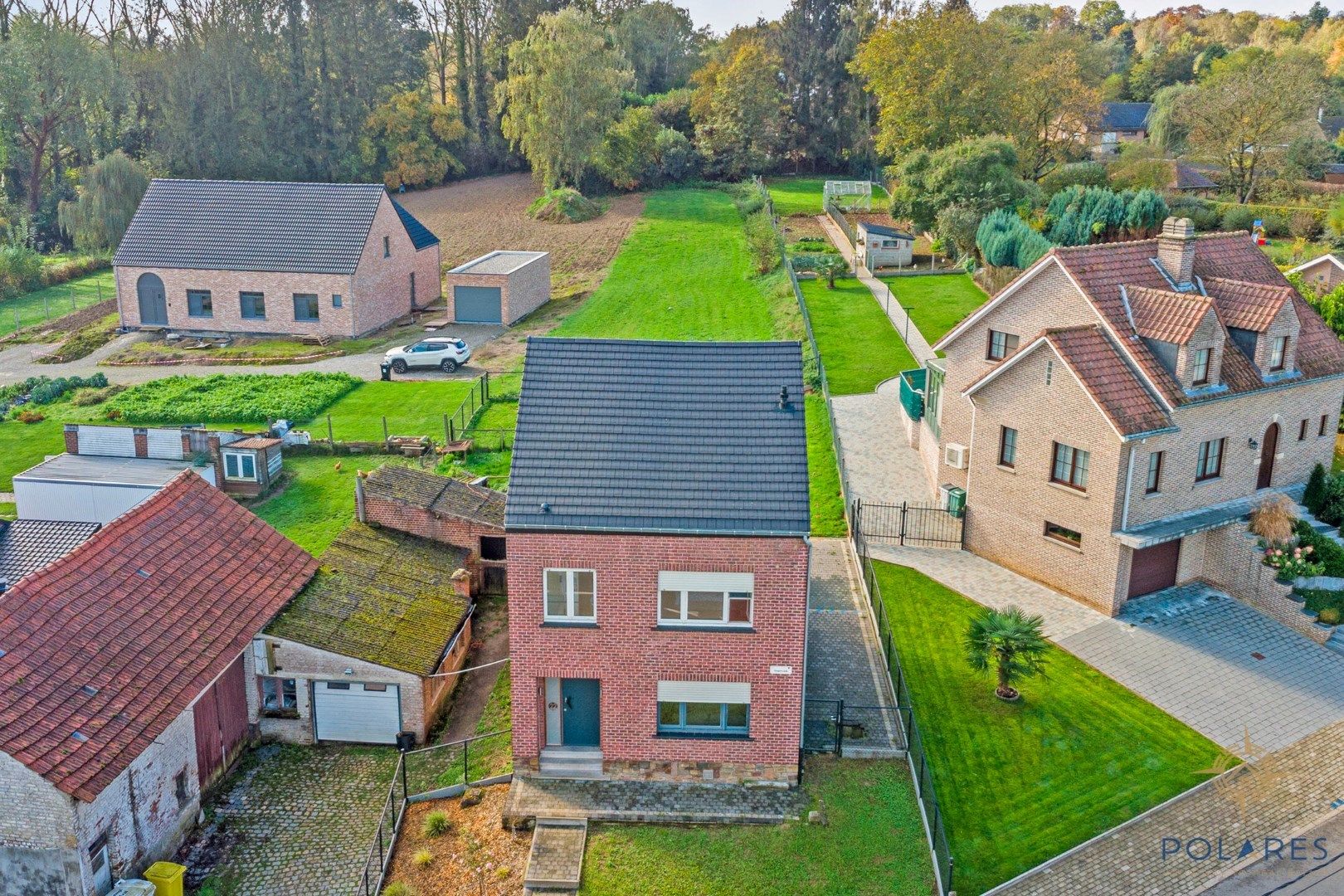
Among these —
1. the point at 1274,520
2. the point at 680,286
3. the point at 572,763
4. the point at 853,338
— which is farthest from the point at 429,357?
the point at 1274,520

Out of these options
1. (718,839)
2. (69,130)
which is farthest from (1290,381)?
(69,130)

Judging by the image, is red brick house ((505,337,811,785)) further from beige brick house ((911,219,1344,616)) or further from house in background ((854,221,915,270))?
house in background ((854,221,915,270))

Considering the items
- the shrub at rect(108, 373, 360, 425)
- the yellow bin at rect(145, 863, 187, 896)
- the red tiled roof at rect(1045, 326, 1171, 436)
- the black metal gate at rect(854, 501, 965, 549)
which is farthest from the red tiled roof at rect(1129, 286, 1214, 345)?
the shrub at rect(108, 373, 360, 425)

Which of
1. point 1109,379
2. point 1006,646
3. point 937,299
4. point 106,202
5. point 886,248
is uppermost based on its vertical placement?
point 106,202

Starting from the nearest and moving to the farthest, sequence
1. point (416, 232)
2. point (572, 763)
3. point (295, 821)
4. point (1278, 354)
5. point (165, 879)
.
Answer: point (165, 879) < point (572, 763) < point (295, 821) < point (1278, 354) < point (416, 232)

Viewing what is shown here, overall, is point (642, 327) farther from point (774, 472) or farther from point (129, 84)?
point (129, 84)

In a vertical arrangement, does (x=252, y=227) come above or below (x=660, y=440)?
above

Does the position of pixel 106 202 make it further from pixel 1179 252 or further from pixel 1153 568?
pixel 1153 568
